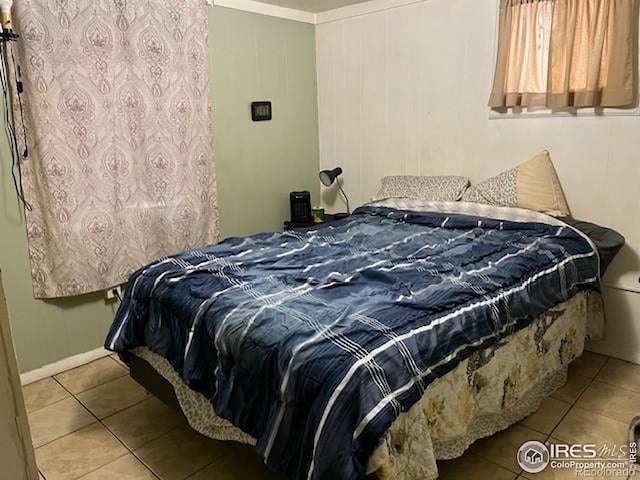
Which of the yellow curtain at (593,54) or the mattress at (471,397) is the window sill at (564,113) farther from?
the mattress at (471,397)

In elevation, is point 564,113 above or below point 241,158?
above

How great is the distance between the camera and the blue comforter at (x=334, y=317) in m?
1.36

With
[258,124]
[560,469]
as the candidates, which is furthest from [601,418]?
[258,124]

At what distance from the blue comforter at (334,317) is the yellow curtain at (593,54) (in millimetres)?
730

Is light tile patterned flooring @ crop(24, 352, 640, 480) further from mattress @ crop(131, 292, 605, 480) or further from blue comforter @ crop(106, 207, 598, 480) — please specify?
blue comforter @ crop(106, 207, 598, 480)

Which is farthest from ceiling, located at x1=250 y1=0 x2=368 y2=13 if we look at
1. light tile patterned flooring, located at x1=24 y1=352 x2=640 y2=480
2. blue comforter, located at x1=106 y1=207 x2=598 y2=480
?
light tile patterned flooring, located at x1=24 y1=352 x2=640 y2=480

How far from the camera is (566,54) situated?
2613mm

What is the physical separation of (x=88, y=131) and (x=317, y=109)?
6.14 feet

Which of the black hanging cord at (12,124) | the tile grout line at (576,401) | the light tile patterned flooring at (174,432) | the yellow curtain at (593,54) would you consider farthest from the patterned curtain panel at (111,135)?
the tile grout line at (576,401)

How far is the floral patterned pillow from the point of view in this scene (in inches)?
121

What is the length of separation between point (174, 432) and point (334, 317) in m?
1.13

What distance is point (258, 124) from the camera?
3570 millimetres

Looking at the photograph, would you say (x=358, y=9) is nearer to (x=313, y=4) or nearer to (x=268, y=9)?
(x=313, y=4)

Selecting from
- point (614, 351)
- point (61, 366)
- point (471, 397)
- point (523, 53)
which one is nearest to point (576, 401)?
point (614, 351)
